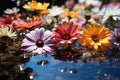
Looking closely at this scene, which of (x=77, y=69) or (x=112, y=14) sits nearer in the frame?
(x=77, y=69)

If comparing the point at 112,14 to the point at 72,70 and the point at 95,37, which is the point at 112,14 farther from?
the point at 72,70

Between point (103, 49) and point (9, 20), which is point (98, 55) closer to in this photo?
point (103, 49)

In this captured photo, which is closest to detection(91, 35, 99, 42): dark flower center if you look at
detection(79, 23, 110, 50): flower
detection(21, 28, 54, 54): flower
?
detection(79, 23, 110, 50): flower

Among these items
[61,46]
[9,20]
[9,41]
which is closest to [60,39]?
[61,46]

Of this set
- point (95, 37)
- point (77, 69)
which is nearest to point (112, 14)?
point (95, 37)

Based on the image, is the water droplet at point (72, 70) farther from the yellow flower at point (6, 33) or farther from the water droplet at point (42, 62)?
the yellow flower at point (6, 33)

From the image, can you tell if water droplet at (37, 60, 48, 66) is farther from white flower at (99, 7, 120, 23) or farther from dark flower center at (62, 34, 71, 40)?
white flower at (99, 7, 120, 23)
